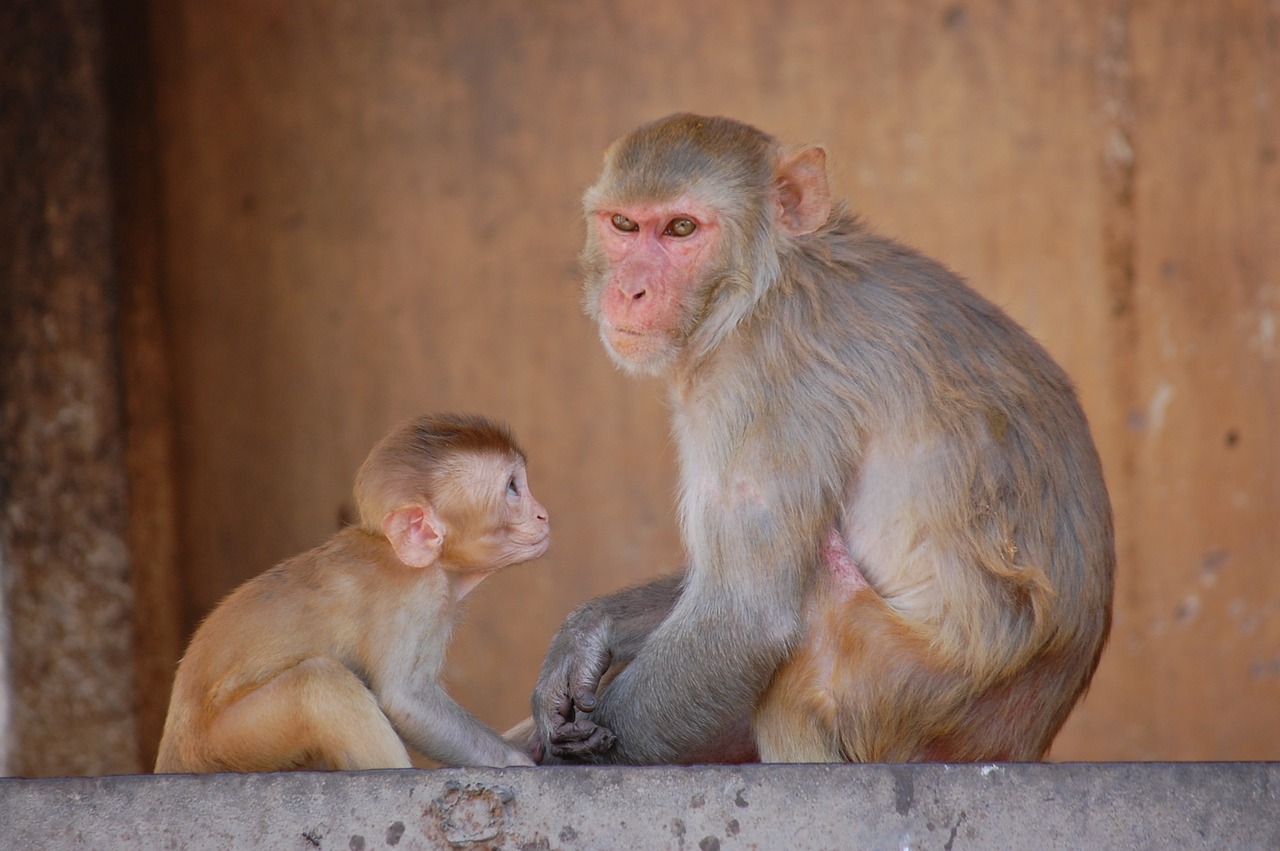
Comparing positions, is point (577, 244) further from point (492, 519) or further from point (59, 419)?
point (492, 519)

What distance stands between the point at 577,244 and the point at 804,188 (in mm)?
2848

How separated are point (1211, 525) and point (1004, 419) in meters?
3.43

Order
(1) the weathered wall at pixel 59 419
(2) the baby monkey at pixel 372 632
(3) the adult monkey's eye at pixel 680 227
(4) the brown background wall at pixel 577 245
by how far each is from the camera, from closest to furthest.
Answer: (2) the baby monkey at pixel 372 632
(3) the adult monkey's eye at pixel 680 227
(1) the weathered wall at pixel 59 419
(4) the brown background wall at pixel 577 245

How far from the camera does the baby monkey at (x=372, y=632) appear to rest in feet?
10.5

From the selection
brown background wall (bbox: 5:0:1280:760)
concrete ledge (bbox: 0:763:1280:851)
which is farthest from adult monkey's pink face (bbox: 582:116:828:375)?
brown background wall (bbox: 5:0:1280:760)

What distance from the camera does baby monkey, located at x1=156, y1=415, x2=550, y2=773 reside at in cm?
319

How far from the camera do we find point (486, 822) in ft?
9.50

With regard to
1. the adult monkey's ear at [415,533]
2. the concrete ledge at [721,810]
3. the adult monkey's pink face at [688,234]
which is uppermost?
the adult monkey's pink face at [688,234]

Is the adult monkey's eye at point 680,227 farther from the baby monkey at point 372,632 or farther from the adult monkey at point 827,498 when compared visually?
the baby monkey at point 372,632

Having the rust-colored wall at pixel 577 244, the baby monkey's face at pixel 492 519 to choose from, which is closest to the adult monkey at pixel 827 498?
the baby monkey's face at pixel 492 519

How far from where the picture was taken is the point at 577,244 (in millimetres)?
6492

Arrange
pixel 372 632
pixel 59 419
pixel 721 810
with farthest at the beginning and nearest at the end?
pixel 59 419
pixel 372 632
pixel 721 810

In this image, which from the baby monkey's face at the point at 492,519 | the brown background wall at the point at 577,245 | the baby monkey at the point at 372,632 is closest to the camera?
the baby monkey at the point at 372,632

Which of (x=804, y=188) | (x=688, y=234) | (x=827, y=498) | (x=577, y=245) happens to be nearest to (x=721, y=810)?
(x=827, y=498)
